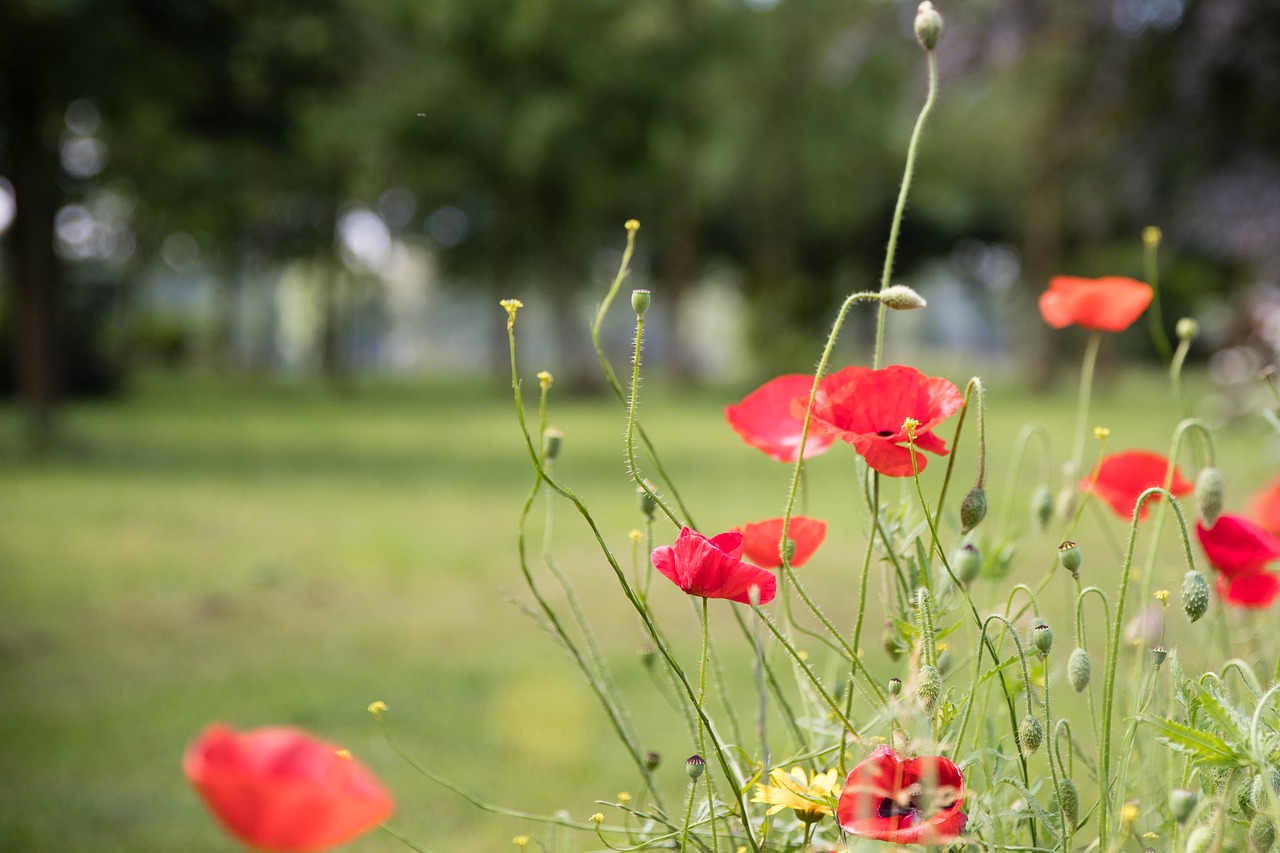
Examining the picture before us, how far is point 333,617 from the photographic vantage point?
3852 millimetres

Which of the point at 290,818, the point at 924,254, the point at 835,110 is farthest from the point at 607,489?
the point at 924,254

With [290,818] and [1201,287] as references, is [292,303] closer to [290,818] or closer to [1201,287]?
[1201,287]

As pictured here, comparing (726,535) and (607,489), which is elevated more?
(726,535)

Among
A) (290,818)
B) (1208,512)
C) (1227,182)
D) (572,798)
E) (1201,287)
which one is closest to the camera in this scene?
(290,818)

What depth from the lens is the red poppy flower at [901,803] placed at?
1.87 ft

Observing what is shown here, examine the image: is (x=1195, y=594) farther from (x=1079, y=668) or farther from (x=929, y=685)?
(x=929, y=685)

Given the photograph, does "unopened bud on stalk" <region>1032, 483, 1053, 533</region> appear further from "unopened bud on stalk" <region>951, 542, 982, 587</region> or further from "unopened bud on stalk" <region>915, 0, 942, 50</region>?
"unopened bud on stalk" <region>915, 0, 942, 50</region>

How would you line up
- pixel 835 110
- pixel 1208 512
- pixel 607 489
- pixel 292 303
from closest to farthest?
1. pixel 1208 512
2. pixel 607 489
3. pixel 835 110
4. pixel 292 303

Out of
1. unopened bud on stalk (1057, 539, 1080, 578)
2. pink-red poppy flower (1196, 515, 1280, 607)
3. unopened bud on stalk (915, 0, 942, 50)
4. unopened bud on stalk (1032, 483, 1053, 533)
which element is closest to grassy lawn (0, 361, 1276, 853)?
unopened bud on stalk (1032, 483, 1053, 533)

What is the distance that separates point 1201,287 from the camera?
2312 centimetres

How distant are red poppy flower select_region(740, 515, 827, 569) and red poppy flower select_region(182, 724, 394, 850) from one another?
45 centimetres

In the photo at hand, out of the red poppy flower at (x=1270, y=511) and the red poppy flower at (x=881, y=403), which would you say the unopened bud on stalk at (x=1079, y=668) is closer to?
the red poppy flower at (x=881, y=403)

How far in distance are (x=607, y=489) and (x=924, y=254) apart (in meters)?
20.5

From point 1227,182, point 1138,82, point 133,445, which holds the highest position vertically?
point 1138,82
